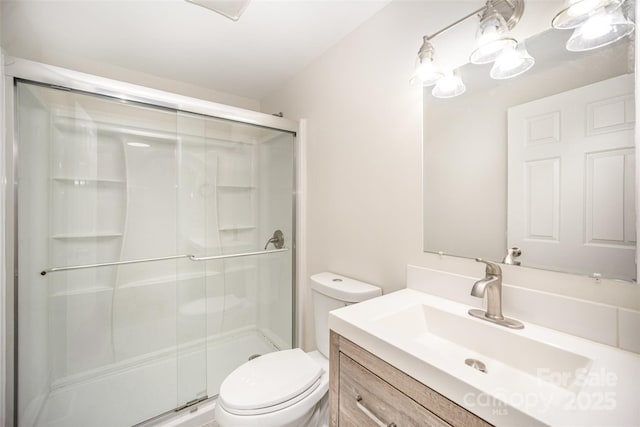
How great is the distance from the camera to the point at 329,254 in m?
1.68

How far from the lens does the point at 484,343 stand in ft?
2.71

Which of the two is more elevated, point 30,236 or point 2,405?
point 30,236

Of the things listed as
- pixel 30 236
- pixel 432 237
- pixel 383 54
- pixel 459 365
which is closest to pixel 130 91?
pixel 30 236

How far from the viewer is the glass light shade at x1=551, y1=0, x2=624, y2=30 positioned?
691 millimetres

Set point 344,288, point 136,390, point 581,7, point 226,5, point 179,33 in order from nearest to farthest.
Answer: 1. point 581,7
2. point 226,5
3. point 344,288
4. point 179,33
5. point 136,390

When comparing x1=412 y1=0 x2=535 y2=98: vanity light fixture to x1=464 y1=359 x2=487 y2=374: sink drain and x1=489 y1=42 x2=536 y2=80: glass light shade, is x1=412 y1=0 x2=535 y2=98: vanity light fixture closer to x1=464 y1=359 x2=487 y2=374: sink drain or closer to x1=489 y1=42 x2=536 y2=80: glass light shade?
x1=489 y1=42 x2=536 y2=80: glass light shade

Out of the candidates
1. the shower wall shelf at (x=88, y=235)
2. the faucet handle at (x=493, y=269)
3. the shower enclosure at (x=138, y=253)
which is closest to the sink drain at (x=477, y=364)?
the faucet handle at (x=493, y=269)

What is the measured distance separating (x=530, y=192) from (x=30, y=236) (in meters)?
2.20

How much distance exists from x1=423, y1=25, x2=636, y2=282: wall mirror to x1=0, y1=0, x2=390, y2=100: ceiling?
80 centimetres

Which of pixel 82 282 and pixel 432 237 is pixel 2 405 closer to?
pixel 82 282

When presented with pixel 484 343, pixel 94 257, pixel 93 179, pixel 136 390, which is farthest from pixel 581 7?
pixel 136 390

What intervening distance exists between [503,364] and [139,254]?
2.21 metres

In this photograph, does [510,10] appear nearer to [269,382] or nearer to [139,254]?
[269,382]

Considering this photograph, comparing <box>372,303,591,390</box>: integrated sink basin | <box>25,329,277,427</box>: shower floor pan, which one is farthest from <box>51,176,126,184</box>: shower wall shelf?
<box>372,303,591,390</box>: integrated sink basin
